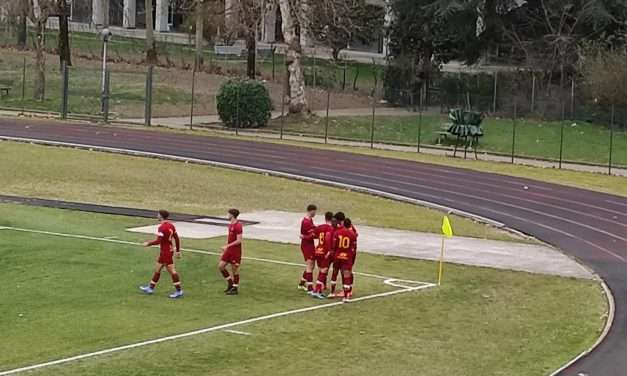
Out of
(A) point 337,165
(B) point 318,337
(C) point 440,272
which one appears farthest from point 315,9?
(B) point 318,337

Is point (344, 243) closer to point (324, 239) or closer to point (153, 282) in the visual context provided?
point (324, 239)

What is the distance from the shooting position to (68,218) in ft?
103

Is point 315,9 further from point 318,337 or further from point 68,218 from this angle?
point 318,337

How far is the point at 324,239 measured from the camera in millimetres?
21734

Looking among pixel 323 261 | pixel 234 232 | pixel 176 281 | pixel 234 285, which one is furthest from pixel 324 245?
pixel 176 281

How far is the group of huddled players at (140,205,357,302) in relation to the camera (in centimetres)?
2128

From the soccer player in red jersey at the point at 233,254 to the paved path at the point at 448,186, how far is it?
6.57m

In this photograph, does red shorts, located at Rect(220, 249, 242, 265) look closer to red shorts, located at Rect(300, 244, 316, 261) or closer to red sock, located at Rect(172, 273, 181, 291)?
red sock, located at Rect(172, 273, 181, 291)

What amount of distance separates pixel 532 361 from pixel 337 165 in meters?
27.9

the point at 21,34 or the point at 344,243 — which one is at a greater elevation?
the point at 21,34

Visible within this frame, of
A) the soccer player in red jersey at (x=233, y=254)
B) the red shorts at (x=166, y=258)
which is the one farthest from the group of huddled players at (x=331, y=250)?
the red shorts at (x=166, y=258)

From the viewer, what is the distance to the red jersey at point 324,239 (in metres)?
21.7

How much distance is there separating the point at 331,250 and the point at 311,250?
63 cm

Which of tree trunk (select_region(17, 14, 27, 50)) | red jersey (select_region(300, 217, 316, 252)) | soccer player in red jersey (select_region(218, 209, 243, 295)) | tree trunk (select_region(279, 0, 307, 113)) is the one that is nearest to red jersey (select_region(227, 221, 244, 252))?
soccer player in red jersey (select_region(218, 209, 243, 295))
